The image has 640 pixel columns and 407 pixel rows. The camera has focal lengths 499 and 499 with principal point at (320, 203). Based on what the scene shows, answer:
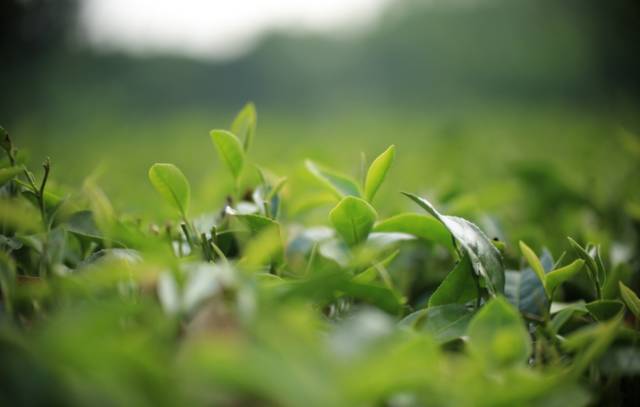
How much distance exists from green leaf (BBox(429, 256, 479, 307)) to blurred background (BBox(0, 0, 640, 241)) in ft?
0.82

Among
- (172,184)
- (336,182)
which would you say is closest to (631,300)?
(336,182)

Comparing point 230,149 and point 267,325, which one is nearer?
point 267,325

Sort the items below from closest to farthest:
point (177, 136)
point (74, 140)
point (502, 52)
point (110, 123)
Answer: point (74, 140), point (177, 136), point (110, 123), point (502, 52)

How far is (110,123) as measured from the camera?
315 cm

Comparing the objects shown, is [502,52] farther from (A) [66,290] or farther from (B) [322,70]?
(A) [66,290]

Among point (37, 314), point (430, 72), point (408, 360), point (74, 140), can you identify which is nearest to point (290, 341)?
point (408, 360)

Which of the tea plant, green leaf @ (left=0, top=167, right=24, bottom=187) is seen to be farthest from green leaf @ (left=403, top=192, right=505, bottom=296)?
green leaf @ (left=0, top=167, right=24, bottom=187)

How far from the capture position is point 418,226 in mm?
452

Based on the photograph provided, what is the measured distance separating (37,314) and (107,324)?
0.11m

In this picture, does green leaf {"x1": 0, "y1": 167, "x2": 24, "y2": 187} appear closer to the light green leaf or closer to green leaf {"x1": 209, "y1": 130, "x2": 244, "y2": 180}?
green leaf {"x1": 209, "y1": 130, "x2": 244, "y2": 180}

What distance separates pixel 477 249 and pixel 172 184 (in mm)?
253

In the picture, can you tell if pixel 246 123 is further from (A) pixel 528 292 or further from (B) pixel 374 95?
(B) pixel 374 95

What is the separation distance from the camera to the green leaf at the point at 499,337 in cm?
29

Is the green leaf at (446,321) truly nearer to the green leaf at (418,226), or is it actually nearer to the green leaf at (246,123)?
the green leaf at (418,226)
